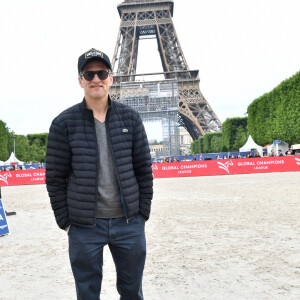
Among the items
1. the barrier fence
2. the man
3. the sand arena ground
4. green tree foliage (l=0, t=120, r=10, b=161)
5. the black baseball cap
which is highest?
green tree foliage (l=0, t=120, r=10, b=161)

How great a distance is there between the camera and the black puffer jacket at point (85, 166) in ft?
7.42

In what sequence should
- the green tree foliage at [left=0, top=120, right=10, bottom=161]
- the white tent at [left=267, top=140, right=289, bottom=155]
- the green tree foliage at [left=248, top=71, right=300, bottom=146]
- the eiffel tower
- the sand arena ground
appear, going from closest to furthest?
the sand arena ground
the green tree foliage at [left=248, top=71, right=300, bottom=146]
the white tent at [left=267, top=140, right=289, bottom=155]
the green tree foliage at [left=0, top=120, right=10, bottom=161]
the eiffel tower

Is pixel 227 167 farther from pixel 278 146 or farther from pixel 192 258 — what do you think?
pixel 192 258

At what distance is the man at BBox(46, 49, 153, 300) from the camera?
2.28 meters

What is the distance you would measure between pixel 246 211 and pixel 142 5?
171 ft

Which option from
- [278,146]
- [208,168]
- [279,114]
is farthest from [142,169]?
[278,146]

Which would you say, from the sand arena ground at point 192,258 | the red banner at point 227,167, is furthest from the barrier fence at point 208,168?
the sand arena ground at point 192,258

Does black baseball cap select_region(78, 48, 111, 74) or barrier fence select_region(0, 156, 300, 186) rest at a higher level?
black baseball cap select_region(78, 48, 111, 74)

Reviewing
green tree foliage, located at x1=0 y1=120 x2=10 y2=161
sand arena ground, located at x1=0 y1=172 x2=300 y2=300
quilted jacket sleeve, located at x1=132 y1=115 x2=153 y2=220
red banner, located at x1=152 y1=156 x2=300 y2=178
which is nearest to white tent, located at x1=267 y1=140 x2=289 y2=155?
red banner, located at x1=152 y1=156 x2=300 y2=178

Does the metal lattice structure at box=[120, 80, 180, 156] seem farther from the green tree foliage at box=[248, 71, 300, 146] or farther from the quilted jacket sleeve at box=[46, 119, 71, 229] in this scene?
the quilted jacket sleeve at box=[46, 119, 71, 229]

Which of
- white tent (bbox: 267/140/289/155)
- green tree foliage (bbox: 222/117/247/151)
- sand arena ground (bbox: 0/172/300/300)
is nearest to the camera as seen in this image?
sand arena ground (bbox: 0/172/300/300)

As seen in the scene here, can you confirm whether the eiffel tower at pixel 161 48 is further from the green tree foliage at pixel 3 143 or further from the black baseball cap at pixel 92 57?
the black baseball cap at pixel 92 57

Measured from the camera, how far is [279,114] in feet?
96.3

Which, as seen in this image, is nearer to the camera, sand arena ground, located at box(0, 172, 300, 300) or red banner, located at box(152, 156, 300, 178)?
sand arena ground, located at box(0, 172, 300, 300)
